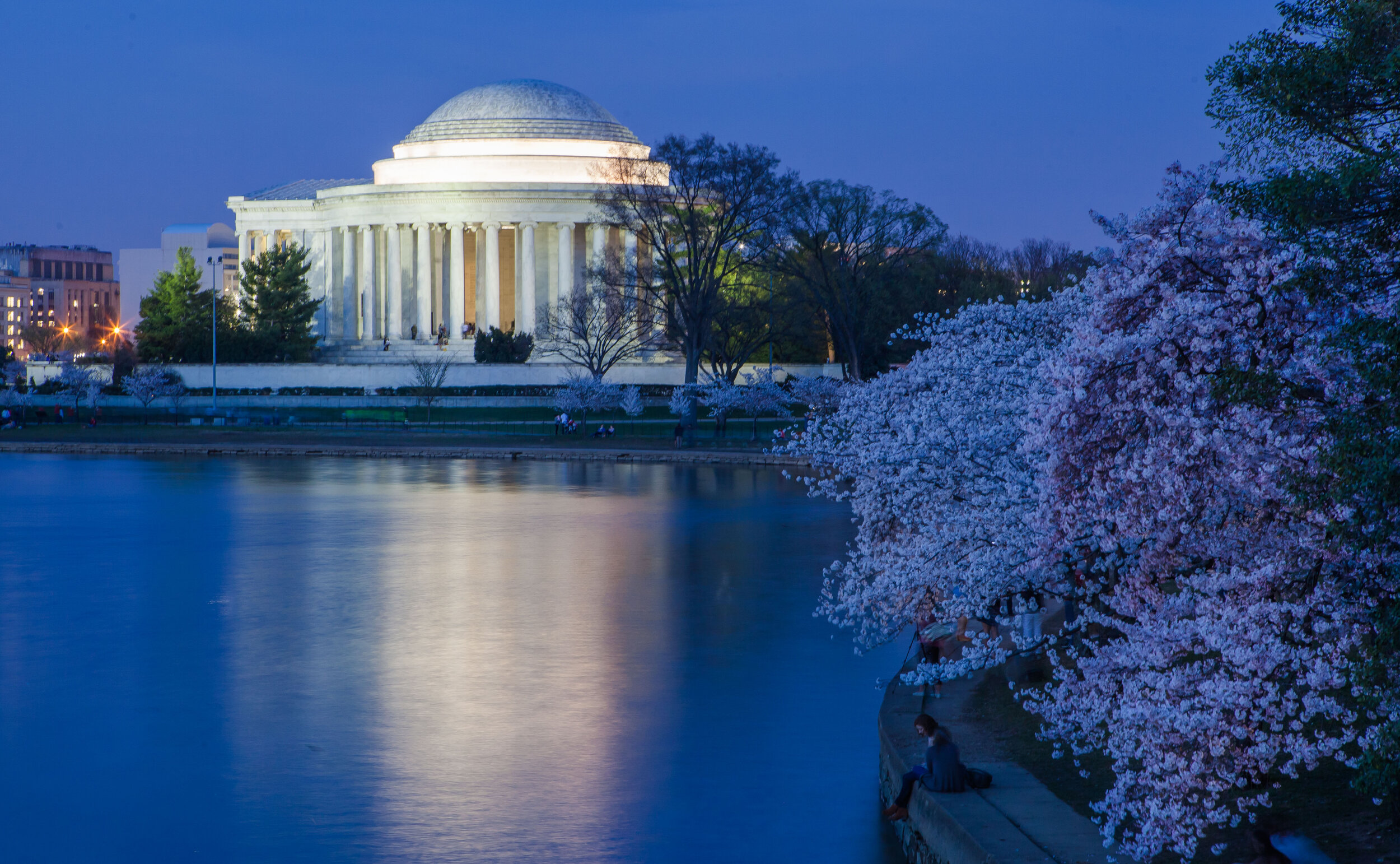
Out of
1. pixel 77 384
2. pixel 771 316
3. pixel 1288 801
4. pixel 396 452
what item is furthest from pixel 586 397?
pixel 1288 801

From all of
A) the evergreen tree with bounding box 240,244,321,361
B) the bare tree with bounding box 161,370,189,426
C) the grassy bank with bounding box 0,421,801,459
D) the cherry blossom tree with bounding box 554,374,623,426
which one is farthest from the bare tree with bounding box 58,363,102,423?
the cherry blossom tree with bounding box 554,374,623,426

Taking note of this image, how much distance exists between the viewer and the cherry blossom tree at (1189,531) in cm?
1020

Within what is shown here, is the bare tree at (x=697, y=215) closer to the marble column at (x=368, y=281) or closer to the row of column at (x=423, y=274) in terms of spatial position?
the row of column at (x=423, y=274)

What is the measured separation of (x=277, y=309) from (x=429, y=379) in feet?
52.9

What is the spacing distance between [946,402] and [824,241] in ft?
206

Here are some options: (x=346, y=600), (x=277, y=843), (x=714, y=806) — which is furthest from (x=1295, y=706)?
(x=346, y=600)

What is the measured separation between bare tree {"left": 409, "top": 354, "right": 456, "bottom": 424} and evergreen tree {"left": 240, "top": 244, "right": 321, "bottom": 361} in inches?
275

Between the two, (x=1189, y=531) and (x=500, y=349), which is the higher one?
(x=500, y=349)

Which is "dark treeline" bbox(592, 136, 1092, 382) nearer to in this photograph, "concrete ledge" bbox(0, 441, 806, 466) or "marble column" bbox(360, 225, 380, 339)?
"concrete ledge" bbox(0, 441, 806, 466)

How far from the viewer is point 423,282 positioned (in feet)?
337

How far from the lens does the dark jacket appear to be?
42.7 feet

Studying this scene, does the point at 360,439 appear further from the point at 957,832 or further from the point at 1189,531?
the point at 1189,531

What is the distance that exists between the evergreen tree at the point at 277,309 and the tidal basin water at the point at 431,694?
56399 millimetres

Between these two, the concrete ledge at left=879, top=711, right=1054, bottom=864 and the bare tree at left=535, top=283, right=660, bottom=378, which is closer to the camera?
the concrete ledge at left=879, top=711, right=1054, bottom=864
